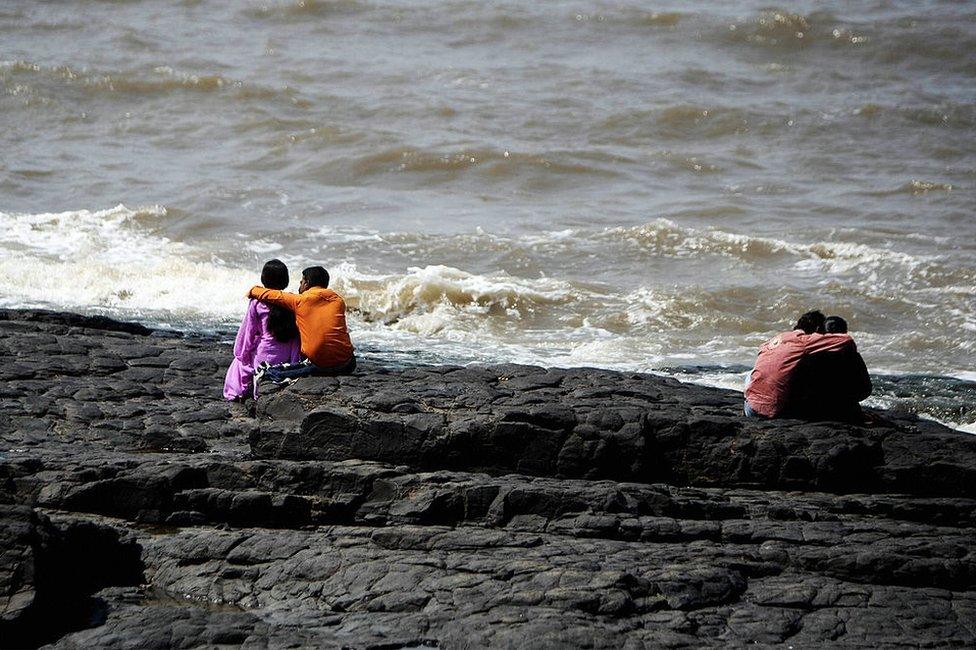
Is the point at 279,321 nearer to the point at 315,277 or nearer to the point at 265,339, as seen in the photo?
the point at 265,339

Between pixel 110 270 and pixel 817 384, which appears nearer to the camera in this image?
pixel 817 384

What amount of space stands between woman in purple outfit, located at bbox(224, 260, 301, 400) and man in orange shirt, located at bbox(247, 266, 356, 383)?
9cm

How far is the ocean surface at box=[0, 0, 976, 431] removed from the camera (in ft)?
56.6

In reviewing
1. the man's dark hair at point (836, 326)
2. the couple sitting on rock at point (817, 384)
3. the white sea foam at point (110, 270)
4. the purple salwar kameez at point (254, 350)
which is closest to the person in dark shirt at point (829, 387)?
the couple sitting on rock at point (817, 384)

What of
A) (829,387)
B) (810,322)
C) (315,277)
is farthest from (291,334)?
(829,387)

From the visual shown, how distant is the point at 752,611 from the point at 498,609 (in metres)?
1.24

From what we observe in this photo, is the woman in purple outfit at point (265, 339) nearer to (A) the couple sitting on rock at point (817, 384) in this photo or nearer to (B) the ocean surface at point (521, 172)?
(A) the couple sitting on rock at point (817, 384)

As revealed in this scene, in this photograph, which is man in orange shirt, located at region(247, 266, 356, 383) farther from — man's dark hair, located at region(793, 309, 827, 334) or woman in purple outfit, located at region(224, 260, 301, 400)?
man's dark hair, located at region(793, 309, 827, 334)

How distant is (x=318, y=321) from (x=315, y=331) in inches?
3.3

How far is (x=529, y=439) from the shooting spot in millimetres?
8039

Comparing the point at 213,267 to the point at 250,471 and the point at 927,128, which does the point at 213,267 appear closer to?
the point at 250,471

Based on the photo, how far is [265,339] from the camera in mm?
9617

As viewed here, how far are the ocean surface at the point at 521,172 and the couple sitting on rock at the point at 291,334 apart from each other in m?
3.93

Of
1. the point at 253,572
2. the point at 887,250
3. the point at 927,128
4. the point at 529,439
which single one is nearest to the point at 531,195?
the point at 887,250
